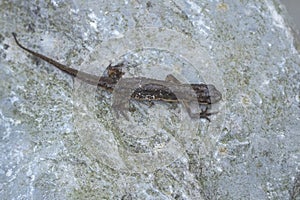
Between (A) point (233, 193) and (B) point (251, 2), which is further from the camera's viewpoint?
(B) point (251, 2)

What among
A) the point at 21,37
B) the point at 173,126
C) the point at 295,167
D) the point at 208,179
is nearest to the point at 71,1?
the point at 21,37

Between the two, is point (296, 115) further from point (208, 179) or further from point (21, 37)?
point (21, 37)

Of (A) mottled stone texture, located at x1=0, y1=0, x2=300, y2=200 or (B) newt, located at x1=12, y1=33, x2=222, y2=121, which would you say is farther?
(B) newt, located at x1=12, y1=33, x2=222, y2=121

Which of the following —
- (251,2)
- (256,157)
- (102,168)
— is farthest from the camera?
(251,2)

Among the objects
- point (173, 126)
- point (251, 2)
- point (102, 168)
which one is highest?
point (251, 2)

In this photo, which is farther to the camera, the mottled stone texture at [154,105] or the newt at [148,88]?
the newt at [148,88]

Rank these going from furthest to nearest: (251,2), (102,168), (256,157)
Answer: (251,2) < (256,157) < (102,168)

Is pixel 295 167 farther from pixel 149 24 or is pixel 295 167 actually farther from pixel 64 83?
pixel 64 83

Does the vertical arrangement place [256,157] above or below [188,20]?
below
